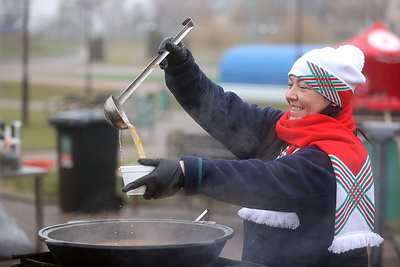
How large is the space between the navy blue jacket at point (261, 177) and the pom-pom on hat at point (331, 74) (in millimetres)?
238

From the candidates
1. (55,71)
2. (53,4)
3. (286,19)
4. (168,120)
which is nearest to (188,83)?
(168,120)

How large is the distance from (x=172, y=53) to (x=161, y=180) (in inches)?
24.2

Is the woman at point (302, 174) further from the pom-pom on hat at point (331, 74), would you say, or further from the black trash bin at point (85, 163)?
the black trash bin at point (85, 163)

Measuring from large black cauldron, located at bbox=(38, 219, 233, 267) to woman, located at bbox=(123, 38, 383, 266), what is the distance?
0.17 metres

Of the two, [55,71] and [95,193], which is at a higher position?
[55,71]

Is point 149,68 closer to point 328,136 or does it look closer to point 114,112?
point 114,112

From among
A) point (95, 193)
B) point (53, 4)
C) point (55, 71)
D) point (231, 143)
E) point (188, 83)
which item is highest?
point (53, 4)

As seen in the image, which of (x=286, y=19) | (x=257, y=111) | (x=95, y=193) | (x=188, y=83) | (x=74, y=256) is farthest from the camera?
(x=286, y=19)

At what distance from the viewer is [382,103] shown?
1133 centimetres

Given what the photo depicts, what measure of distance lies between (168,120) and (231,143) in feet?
48.8

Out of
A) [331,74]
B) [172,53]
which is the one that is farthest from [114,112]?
[331,74]

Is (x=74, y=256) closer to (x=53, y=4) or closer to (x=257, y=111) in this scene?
(x=257, y=111)

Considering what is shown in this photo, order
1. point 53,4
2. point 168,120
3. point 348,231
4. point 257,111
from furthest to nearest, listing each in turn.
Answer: point 53,4, point 168,120, point 257,111, point 348,231

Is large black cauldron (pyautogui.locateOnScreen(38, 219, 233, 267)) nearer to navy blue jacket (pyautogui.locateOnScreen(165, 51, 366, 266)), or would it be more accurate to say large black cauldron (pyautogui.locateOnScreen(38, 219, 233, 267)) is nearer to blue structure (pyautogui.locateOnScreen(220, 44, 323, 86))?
navy blue jacket (pyautogui.locateOnScreen(165, 51, 366, 266))
